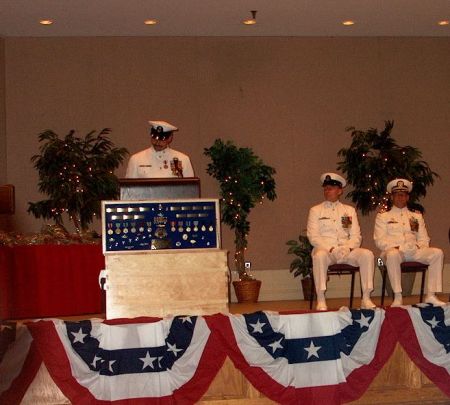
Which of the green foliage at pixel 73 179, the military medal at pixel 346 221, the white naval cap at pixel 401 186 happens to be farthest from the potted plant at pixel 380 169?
the green foliage at pixel 73 179

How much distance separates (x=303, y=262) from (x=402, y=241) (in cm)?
222

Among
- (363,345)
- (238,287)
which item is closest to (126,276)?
(363,345)

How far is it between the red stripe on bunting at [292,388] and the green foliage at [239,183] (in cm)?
401

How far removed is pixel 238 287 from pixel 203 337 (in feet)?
13.1

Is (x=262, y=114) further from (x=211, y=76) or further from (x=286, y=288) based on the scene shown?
(x=286, y=288)

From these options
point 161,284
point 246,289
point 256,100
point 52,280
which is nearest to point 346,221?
point 246,289

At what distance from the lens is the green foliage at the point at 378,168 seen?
34.5ft

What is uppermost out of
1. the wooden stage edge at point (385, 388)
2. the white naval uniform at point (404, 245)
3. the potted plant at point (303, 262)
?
the white naval uniform at point (404, 245)

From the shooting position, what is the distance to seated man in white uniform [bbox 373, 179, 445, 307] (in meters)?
8.11

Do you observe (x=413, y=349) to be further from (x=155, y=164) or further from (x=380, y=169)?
(x=380, y=169)

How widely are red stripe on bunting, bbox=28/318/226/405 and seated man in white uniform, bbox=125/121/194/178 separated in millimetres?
1510

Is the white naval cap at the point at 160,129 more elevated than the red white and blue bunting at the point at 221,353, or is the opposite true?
the white naval cap at the point at 160,129

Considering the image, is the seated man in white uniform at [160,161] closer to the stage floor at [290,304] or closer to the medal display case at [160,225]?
the medal display case at [160,225]

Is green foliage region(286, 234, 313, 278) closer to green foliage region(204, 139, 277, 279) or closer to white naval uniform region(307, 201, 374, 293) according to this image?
green foliage region(204, 139, 277, 279)
